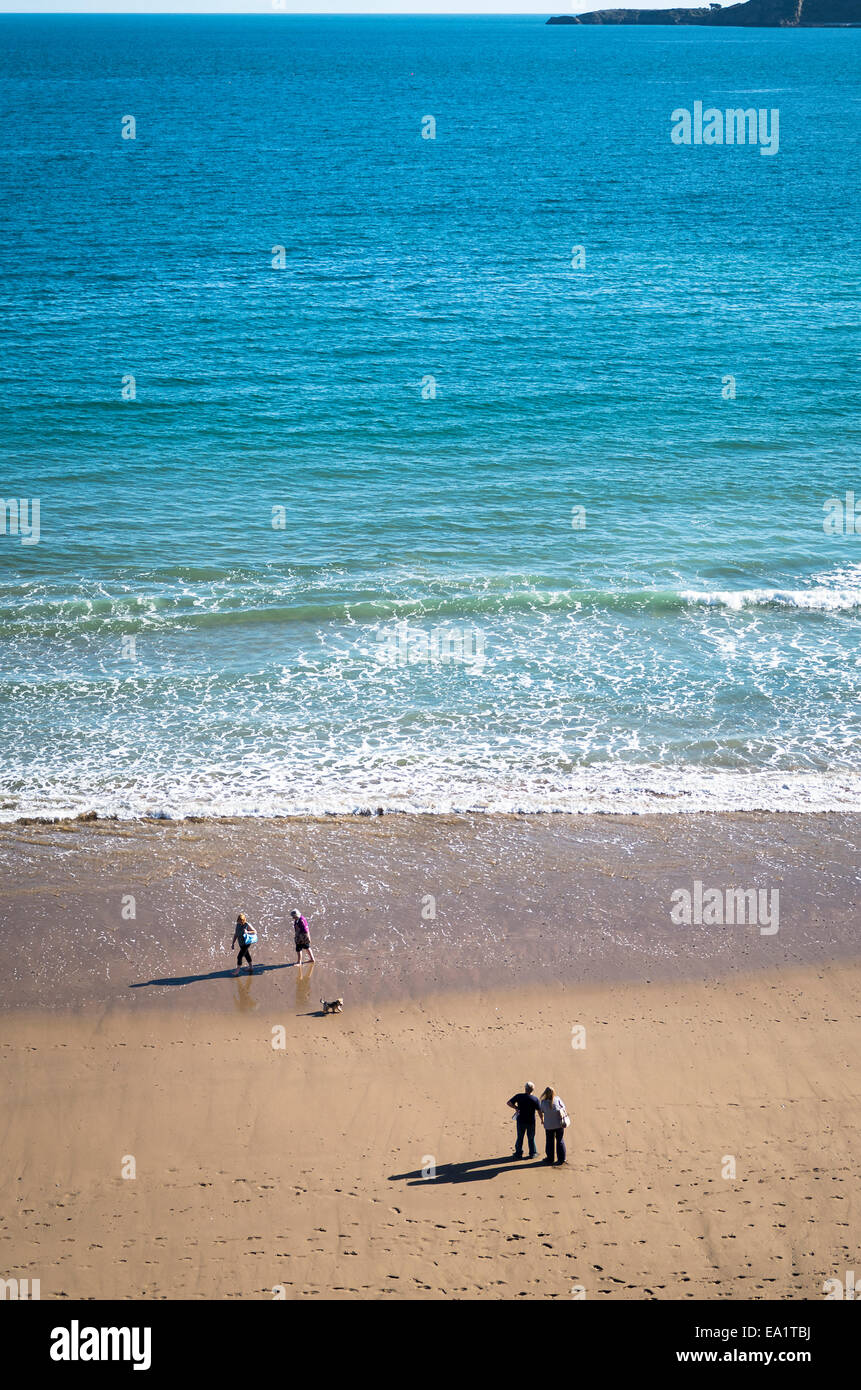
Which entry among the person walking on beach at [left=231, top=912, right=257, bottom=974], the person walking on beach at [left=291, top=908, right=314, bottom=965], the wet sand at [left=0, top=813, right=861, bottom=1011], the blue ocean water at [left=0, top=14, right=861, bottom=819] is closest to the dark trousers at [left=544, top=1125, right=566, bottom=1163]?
the wet sand at [left=0, top=813, right=861, bottom=1011]

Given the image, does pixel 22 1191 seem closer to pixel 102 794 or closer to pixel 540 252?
pixel 102 794

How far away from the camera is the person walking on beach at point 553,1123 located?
38.0 ft

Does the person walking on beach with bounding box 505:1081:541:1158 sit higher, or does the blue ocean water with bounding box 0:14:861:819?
the blue ocean water with bounding box 0:14:861:819

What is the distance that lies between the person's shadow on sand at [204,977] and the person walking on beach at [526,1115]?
4.56 m

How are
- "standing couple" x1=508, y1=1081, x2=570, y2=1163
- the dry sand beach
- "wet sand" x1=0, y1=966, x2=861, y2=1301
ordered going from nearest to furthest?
"wet sand" x1=0, y1=966, x2=861, y2=1301, the dry sand beach, "standing couple" x1=508, y1=1081, x2=570, y2=1163

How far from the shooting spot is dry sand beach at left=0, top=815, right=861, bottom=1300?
1070 centimetres

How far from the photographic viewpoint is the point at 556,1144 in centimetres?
1180

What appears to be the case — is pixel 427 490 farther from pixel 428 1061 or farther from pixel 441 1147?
pixel 441 1147

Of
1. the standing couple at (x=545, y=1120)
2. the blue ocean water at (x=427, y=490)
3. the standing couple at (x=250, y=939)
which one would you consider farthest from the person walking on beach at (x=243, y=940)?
the standing couple at (x=545, y=1120)

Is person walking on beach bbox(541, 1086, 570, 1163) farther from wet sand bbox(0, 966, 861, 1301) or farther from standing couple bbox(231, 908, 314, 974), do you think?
standing couple bbox(231, 908, 314, 974)

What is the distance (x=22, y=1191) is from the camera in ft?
37.5

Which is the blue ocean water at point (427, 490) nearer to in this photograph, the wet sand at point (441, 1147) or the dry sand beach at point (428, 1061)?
the dry sand beach at point (428, 1061)

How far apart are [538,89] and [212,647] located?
135 m

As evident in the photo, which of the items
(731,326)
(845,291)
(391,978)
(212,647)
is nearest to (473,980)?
(391,978)
